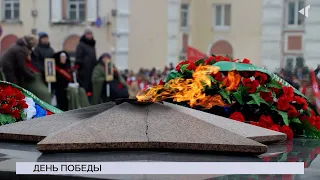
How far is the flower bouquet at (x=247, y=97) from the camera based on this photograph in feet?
12.5

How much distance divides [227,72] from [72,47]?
2102cm

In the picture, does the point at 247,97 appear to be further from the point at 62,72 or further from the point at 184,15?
the point at 184,15

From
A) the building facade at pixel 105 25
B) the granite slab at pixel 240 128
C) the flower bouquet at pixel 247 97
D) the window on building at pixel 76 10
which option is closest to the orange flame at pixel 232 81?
the flower bouquet at pixel 247 97

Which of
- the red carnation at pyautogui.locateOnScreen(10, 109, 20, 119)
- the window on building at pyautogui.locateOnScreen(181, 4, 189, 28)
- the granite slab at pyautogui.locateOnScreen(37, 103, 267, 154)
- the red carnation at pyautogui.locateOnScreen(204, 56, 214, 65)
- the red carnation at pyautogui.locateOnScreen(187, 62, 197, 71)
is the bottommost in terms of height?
the red carnation at pyautogui.locateOnScreen(10, 109, 20, 119)

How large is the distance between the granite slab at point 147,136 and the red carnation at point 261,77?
44.2 inches

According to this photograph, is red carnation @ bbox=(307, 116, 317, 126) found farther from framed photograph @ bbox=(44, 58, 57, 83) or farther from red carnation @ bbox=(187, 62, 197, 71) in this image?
framed photograph @ bbox=(44, 58, 57, 83)

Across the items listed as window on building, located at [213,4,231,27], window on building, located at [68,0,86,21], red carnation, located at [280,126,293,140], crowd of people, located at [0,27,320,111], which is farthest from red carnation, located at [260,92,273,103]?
window on building, located at [213,4,231,27]

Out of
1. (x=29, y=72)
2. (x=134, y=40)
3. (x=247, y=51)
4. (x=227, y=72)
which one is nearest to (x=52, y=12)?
(x=134, y=40)

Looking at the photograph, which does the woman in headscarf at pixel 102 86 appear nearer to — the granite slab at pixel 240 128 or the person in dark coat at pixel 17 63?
the person in dark coat at pixel 17 63

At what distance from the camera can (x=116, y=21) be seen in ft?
81.8

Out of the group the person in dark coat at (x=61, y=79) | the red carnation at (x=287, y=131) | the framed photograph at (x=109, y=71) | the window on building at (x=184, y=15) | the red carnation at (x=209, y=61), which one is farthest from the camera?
the window on building at (x=184, y=15)

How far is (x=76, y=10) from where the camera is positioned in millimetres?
24844

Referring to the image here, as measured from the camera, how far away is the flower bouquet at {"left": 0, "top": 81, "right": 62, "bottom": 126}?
4.31 metres

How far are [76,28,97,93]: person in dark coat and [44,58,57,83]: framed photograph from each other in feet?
2.25
